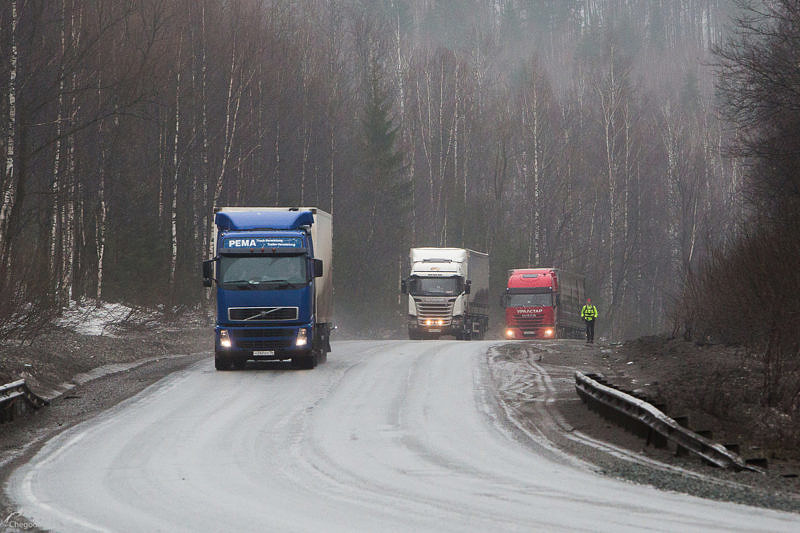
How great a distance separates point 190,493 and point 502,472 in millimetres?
3334

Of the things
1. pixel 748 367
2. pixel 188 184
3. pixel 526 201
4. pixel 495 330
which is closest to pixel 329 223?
pixel 748 367

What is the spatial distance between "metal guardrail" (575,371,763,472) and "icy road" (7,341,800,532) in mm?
1395

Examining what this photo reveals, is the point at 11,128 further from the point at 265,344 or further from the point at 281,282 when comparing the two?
the point at 265,344

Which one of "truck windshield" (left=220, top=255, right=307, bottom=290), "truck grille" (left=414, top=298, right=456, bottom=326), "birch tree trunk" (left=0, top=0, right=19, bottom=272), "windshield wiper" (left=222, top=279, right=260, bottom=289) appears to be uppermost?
"birch tree trunk" (left=0, top=0, right=19, bottom=272)

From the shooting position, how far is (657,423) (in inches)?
523

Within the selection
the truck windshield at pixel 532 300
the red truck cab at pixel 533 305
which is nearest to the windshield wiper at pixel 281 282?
the red truck cab at pixel 533 305

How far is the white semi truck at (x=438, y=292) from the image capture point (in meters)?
46.4

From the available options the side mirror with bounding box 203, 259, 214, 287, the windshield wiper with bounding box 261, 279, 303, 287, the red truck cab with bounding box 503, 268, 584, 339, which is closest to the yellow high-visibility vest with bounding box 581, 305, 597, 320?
the red truck cab with bounding box 503, 268, 584, 339

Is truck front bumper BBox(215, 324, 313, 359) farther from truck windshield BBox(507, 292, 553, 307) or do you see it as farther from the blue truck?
truck windshield BBox(507, 292, 553, 307)

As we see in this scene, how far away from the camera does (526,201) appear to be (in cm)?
8362

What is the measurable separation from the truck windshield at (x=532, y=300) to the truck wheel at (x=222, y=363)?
28902 mm

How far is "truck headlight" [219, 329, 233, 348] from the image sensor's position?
77.8 ft

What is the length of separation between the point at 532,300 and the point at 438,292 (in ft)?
22.7

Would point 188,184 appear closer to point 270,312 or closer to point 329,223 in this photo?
point 329,223
